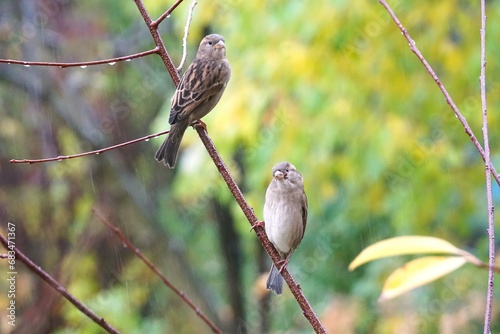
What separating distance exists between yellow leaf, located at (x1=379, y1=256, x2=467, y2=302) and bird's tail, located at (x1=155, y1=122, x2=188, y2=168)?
1.57m

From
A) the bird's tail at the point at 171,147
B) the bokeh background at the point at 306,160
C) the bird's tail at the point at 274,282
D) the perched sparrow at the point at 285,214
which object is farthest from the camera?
the bokeh background at the point at 306,160

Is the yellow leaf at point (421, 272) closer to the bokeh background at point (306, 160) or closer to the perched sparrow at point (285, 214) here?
the perched sparrow at point (285, 214)

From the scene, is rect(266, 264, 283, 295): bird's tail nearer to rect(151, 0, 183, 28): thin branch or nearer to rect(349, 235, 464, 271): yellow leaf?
rect(151, 0, 183, 28): thin branch

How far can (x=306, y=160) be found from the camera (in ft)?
17.7

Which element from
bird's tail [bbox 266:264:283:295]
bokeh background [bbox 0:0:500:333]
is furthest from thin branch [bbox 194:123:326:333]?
bokeh background [bbox 0:0:500:333]

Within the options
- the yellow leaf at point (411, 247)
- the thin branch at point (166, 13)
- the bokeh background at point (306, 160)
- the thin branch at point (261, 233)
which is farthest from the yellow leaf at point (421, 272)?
the bokeh background at point (306, 160)

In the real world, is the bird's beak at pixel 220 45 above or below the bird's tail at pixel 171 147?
above

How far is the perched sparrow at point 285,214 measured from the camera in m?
3.33

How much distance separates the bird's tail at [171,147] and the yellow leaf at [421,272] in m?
1.57

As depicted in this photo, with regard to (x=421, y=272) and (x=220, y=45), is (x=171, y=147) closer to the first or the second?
(x=220, y=45)

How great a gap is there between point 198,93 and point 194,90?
0.02 meters

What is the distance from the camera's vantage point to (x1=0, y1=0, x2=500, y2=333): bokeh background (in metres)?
5.02

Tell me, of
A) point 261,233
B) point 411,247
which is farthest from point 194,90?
point 411,247

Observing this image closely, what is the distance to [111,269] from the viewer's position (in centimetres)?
888
